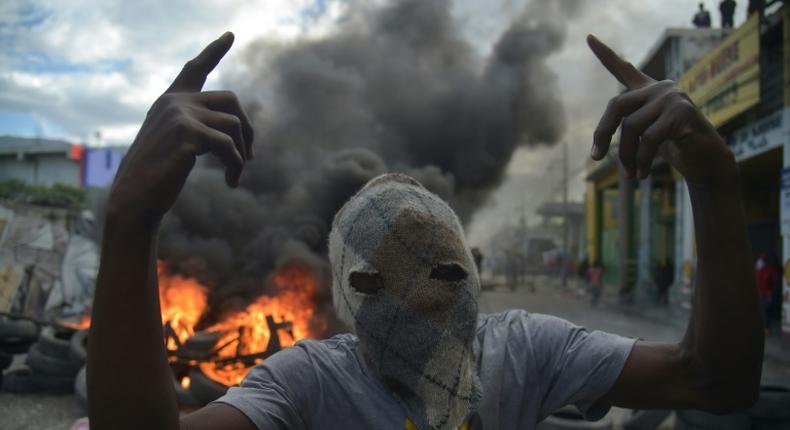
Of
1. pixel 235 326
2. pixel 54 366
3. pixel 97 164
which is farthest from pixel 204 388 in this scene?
pixel 97 164

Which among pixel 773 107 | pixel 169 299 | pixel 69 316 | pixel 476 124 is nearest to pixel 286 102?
pixel 476 124

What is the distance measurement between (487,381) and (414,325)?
280 millimetres

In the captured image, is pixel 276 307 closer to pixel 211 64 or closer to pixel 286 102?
pixel 286 102

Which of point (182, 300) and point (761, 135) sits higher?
point (761, 135)

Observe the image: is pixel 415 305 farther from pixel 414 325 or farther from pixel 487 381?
pixel 487 381

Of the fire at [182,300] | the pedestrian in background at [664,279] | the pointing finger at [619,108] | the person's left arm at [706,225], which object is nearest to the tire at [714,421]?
the person's left arm at [706,225]

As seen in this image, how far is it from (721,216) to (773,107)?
982 cm

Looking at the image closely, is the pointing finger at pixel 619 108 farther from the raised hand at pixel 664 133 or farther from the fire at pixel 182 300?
the fire at pixel 182 300

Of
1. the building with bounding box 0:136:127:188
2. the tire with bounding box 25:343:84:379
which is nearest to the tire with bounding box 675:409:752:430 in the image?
the tire with bounding box 25:343:84:379

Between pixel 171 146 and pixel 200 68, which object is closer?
pixel 171 146

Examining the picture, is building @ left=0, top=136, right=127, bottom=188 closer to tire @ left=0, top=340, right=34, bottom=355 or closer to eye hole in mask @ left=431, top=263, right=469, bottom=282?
tire @ left=0, top=340, right=34, bottom=355

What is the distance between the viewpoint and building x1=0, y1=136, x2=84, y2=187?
2917 cm

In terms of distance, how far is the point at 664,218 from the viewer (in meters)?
17.5

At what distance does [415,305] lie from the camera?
1324mm
